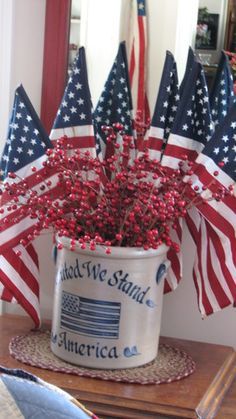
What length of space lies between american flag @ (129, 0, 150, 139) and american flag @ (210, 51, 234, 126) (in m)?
0.17

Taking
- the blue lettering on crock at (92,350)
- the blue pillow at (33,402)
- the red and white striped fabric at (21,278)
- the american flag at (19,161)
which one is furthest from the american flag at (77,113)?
the blue pillow at (33,402)

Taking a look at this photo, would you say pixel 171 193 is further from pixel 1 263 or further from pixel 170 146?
pixel 1 263

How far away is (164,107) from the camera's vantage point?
1591 mm

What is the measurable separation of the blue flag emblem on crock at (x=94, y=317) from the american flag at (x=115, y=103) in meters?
0.39

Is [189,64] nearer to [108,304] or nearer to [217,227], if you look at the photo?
[217,227]

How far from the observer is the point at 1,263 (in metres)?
1.60

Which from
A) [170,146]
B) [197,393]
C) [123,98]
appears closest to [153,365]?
[197,393]

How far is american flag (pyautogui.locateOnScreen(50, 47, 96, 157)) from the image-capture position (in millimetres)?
1593

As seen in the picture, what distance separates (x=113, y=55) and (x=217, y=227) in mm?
517

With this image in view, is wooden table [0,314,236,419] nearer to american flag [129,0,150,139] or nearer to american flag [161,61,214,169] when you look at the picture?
american flag [161,61,214,169]

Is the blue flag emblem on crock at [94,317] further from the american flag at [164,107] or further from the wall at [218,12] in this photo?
the wall at [218,12]

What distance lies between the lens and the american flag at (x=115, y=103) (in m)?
1.64

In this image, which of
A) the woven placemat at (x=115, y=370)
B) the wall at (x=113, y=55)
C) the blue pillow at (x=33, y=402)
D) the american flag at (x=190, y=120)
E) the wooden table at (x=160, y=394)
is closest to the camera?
the blue pillow at (x=33, y=402)

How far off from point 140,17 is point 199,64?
0.24 metres
